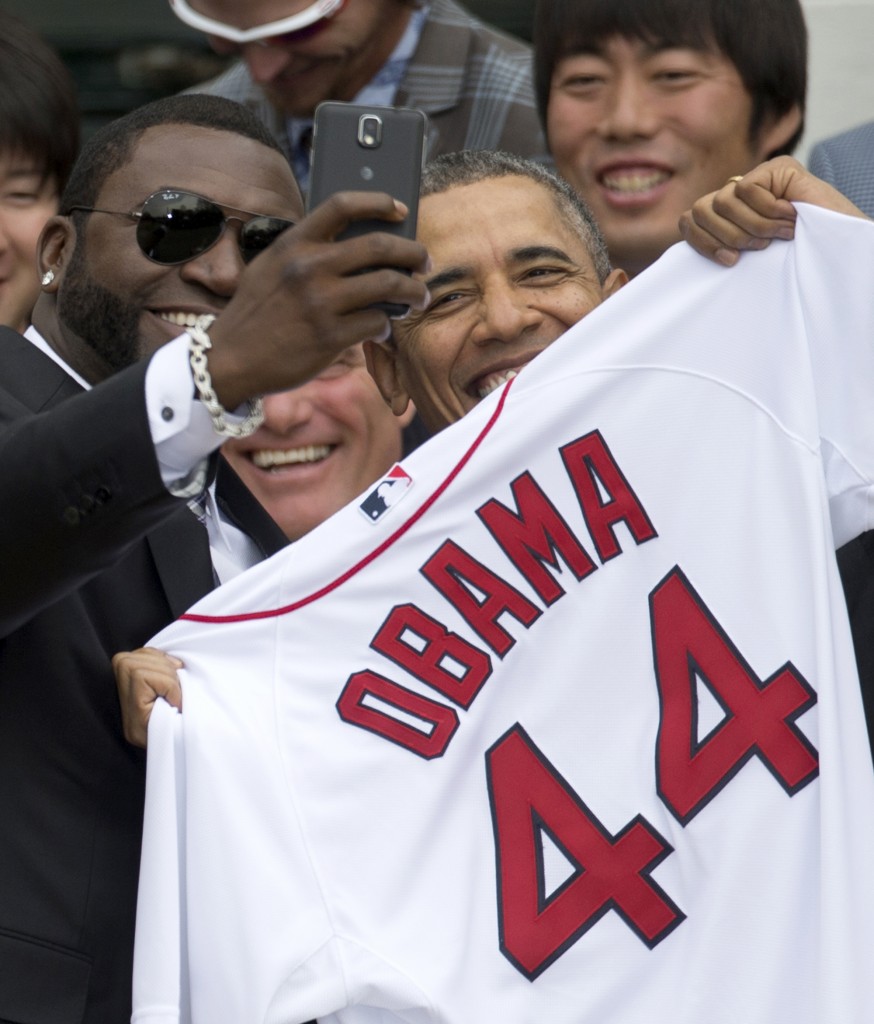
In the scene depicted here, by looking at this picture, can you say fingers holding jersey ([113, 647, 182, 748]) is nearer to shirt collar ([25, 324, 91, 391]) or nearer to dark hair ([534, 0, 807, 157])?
shirt collar ([25, 324, 91, 391])

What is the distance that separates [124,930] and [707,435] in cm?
99

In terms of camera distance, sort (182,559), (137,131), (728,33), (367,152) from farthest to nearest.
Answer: (728,33), (137,131), (182,559), (367,152)

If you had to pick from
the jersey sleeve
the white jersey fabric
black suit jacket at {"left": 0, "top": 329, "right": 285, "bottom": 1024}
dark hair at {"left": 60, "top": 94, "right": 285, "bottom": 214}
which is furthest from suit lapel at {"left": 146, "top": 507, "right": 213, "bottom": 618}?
the jersey sleeve

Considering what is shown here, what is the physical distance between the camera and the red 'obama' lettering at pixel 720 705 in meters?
2.31

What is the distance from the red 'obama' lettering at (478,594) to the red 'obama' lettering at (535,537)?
32 mm

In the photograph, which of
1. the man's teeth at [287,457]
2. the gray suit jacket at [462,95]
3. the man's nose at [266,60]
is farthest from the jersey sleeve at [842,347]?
the man's nose at [266,60]

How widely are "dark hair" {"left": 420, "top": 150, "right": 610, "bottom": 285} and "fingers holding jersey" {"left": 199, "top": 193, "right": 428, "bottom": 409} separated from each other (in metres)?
1.00

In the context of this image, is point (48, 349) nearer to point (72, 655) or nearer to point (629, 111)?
point (72, 655)

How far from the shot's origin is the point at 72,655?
8.01ft

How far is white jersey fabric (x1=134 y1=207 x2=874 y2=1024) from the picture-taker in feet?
7.51

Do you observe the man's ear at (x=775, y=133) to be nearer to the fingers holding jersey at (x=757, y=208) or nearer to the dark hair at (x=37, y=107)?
the fingers holding jersey at (x=757, y=208)

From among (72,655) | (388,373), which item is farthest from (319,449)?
(72,655)

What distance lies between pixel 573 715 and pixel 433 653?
0.67 ft

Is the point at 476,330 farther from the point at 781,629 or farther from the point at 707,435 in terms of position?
the point at 781,629
